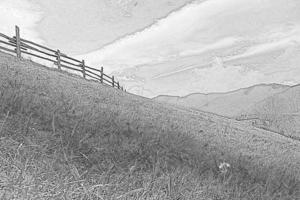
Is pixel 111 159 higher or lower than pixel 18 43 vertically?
lower

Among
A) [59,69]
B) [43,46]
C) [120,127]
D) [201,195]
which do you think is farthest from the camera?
[59,69]

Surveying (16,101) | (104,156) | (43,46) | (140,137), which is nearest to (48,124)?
(16,101)

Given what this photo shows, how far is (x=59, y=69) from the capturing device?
24.0 meters

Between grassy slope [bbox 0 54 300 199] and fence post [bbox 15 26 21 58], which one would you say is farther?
fence post [bbox 15 26 21 58]

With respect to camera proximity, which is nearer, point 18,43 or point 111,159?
point 111,159

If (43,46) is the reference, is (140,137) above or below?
below

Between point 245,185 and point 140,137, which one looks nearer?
point 245,185

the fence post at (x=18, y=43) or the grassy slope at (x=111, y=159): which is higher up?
the fence post at (x=18, y=43)

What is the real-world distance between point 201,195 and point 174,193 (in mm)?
581

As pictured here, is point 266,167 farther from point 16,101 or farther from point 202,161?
point 16,101

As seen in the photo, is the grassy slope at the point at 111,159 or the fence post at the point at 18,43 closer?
the grassy slope at the point at 111,159

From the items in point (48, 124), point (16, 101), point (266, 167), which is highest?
point (16, 101)

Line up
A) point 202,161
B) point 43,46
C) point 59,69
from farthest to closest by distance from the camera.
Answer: point 59,69, point 43,46, point 202,161

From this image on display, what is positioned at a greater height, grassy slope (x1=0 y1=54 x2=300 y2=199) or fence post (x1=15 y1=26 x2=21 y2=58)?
fence post (x1=15 y1=26 x2=21 y2=58)
